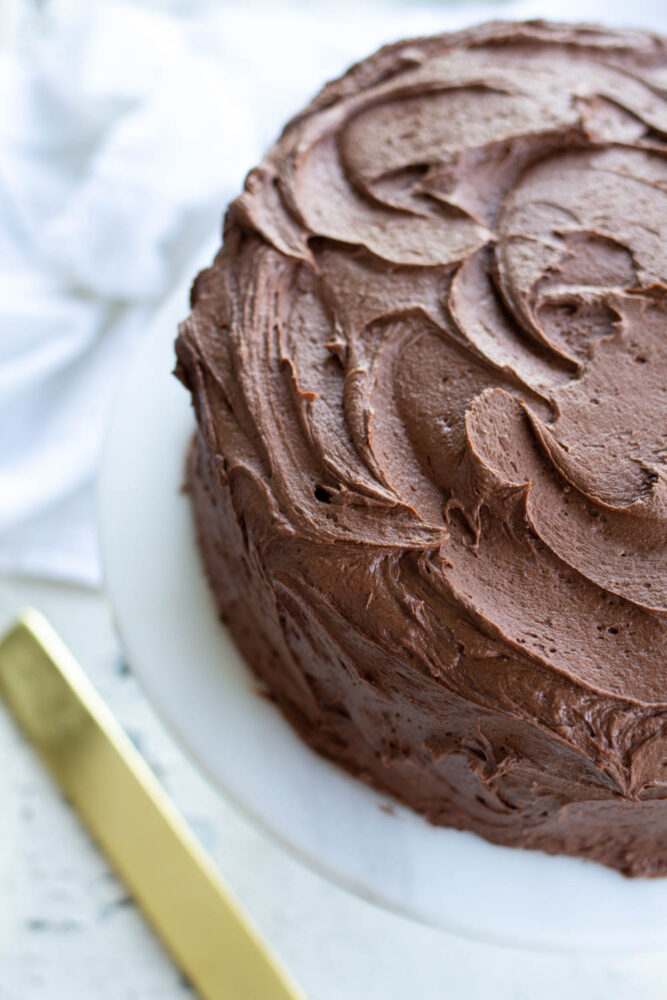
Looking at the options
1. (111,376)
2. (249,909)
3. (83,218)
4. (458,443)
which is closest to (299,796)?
(249,909)

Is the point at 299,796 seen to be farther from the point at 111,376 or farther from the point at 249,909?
the point at 111,376

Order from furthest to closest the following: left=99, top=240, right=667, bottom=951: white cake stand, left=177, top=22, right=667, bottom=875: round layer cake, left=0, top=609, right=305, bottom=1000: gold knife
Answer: left=0, top=609, right=305, bottom=1000: gold knife < left=99, top=240, right=667, bottom=951: white cake stand < left=177, top=22, right=667, bottom=875: round layer cake

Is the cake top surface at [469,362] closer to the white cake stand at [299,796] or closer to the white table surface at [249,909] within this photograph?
the white cake stand at [299,796]

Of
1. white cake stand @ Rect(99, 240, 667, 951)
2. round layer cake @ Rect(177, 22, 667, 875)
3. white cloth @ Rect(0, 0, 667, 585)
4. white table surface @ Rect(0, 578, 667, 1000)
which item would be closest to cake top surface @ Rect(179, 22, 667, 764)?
round layer cake @ Rect(177, 22, 667, 875)

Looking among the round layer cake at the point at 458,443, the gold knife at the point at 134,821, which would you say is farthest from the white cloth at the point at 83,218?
the round layer cake at the point at 458,443

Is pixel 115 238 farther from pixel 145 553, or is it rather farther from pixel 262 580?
pixel 262 580

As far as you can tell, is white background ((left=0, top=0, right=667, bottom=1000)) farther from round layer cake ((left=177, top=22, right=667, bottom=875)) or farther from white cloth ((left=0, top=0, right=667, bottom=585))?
round layer cake ((left=177, top=22, right=667, bottom=875))
